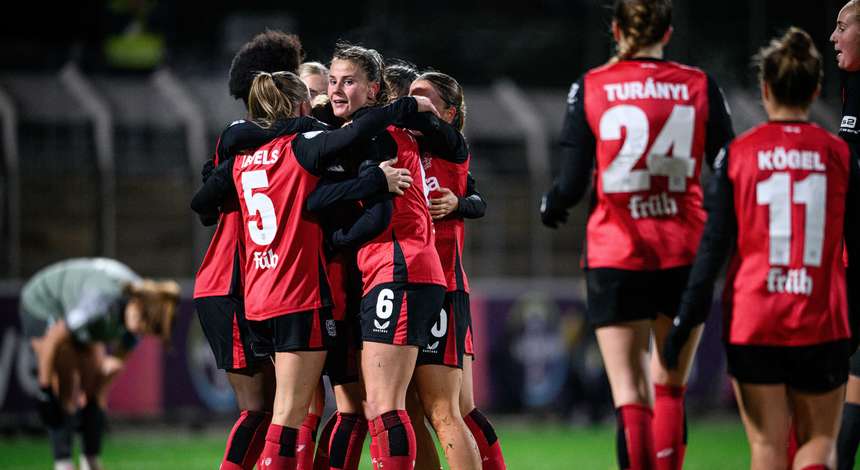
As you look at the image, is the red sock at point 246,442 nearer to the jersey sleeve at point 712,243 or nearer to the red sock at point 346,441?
the red sock at point 346,441

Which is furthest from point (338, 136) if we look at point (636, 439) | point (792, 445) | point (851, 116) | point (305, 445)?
point (851, 116)

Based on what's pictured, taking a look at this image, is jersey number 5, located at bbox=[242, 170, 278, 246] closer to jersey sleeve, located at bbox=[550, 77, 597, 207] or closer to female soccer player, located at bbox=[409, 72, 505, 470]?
female soccer player, located at bbox=[409, 72, 505, 470]

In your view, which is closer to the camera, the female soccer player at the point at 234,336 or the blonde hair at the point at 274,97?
the blonde hair at the point at 274,97

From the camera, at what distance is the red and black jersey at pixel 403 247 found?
5.60 m

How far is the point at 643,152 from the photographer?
16.6 ft

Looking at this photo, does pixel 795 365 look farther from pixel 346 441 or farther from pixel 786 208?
pixel 346 441

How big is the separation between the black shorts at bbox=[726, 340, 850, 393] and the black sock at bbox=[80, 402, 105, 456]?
5768 millimetres

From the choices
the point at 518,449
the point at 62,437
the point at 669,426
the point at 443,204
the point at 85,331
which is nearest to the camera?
the point at 669,426

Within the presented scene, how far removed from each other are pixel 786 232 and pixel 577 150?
0.93 metres

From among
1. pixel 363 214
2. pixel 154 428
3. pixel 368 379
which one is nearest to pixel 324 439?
pixel 368 379

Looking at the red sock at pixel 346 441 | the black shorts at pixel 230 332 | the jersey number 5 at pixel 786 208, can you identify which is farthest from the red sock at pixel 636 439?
the black shorts at pixel 230 332

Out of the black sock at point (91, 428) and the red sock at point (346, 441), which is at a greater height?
the red sock at point (346, 441)

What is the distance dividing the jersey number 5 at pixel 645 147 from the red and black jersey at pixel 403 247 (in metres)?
1.00

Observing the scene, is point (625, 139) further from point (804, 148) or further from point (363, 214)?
point (363, 214)
